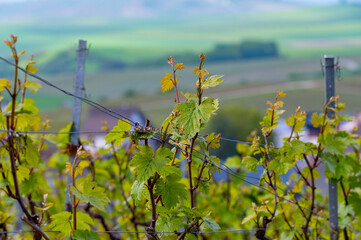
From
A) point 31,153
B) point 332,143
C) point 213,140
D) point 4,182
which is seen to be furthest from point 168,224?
point 332,143

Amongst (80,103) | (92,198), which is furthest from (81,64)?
(92,198)

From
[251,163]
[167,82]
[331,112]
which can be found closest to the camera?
[167,82]

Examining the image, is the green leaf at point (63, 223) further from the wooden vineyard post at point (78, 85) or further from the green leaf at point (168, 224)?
the wooden vineyard post at point (78, 85)

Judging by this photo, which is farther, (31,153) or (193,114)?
(31,153)

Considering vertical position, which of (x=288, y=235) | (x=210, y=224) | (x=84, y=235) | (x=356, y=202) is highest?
(x=210, y=224)

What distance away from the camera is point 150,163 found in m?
1.69

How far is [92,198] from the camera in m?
1.75

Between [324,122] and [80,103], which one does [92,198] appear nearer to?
[80,103]

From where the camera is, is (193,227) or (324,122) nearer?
(193,227)

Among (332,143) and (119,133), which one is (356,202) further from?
(119,133)

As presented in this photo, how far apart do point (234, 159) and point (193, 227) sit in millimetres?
1613

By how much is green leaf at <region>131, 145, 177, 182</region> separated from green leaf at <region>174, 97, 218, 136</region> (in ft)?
0.40

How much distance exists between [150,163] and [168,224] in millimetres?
256

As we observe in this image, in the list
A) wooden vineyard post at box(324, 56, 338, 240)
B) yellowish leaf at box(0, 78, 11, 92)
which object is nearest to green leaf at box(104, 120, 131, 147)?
yellowish leaf at box(0, 78, 11, 92)
